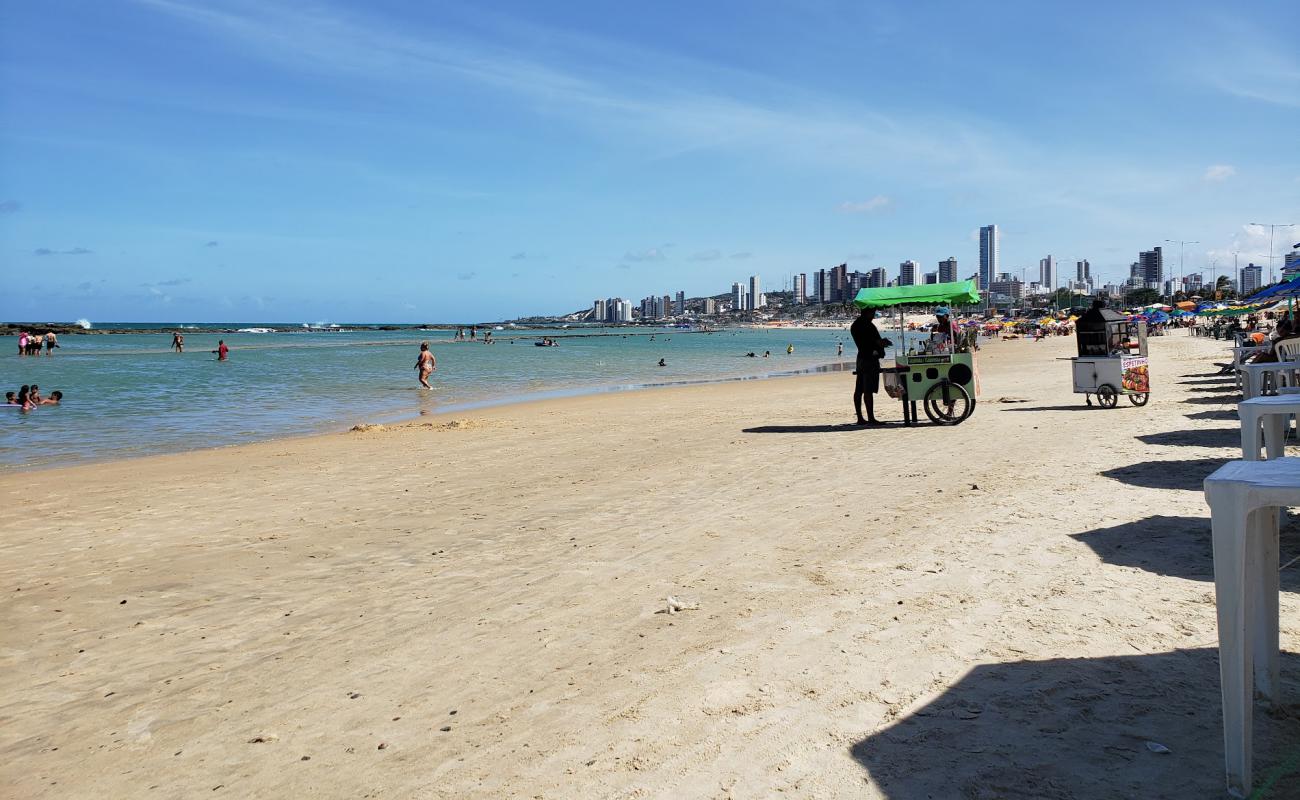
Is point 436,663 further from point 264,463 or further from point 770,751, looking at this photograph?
point 264,463

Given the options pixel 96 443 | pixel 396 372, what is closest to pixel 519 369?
pixel 396 372

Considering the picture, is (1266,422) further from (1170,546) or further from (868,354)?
(868,354)

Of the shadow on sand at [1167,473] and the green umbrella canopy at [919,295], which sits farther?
the green umbrella canopy at [919,295]

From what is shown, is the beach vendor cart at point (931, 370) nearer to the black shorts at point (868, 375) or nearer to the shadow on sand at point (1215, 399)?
the black shorts at point (868, 375)

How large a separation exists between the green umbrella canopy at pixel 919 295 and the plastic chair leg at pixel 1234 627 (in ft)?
34.9

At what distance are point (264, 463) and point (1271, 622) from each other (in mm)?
11547

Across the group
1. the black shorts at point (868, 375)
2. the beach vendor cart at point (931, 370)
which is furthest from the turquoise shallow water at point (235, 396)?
the beach vendor cart at point (931, 370)

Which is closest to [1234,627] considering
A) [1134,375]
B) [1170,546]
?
[1170,546]

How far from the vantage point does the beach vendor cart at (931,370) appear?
12.6 meters

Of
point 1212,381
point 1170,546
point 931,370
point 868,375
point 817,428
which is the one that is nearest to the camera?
point 1170,546

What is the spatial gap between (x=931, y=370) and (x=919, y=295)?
120cm

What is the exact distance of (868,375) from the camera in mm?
12930

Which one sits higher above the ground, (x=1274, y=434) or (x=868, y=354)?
(x=868, y=354)

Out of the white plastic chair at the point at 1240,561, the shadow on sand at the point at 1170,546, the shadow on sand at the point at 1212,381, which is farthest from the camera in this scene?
the shadow on sand at the point at 1212,381
